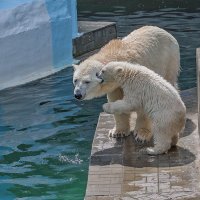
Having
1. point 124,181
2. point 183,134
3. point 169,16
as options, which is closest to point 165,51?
point 183,134

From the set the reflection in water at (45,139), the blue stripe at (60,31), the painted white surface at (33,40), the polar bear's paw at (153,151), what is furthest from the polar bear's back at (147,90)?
the blue stripe at (60,31)

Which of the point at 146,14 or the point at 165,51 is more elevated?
the point at 165,51

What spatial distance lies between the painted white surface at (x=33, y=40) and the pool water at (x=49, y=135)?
0.26m

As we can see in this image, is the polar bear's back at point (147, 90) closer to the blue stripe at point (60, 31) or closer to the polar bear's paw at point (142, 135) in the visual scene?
the polar bear's paw at point (142, 135)

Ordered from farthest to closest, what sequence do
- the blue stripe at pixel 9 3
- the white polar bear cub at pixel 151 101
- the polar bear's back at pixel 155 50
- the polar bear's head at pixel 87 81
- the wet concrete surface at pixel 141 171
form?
the blue stripe at pixel 9 3 < the polar bear's back at pixel 155 50 < the polar bear's head at pixel 87 81 < the white polar bear cub at pixel 151 101 < the wet concrete surface at pixel 141 171

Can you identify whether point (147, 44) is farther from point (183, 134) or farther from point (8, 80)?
point (8, 80)

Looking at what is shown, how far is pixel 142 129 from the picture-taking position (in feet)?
20.5

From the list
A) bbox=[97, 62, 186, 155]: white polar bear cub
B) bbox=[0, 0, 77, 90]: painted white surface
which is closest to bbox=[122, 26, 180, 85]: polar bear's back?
bbox=[97, 62, 186, 155]: white polar bear cub

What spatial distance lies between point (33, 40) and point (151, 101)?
5.70 meters

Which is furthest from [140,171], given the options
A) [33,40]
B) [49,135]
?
[33,40]

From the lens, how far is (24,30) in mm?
11055

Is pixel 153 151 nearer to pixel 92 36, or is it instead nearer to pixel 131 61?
pixel 131 61

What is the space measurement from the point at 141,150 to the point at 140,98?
49 centimetres

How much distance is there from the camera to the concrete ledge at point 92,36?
1213cm
